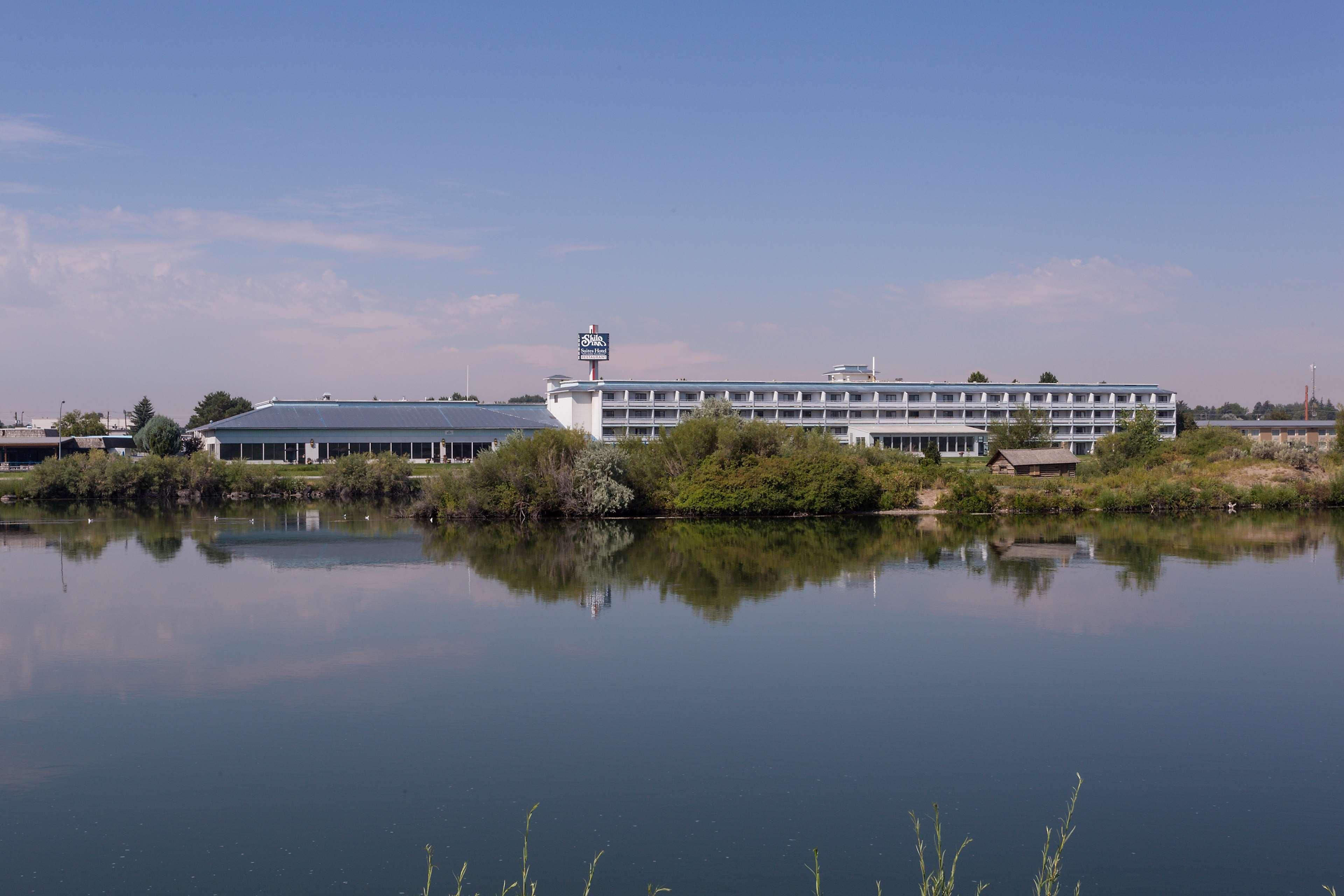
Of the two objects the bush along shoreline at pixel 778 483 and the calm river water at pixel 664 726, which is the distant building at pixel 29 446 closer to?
the bush along shoreline at pixel 778 483

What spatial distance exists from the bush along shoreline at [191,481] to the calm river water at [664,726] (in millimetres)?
23942

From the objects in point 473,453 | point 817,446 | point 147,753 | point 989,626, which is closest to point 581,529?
point 817,446

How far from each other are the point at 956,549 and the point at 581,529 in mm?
13060

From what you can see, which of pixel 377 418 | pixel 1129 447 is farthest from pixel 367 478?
pixel 1129 447

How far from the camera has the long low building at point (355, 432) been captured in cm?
6419

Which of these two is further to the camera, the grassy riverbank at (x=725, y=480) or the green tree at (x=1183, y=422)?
the green tree at (x=1183, y=422)

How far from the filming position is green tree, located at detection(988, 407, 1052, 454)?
64.8m

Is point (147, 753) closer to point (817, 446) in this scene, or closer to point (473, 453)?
point (817, 446)

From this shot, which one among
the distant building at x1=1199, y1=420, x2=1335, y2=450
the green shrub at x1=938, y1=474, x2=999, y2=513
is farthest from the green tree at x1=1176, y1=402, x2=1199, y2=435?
the green shrub at x1=938, y1=474, x2=999, y2=513

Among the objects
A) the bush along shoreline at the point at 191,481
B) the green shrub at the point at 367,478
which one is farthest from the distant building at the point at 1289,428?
the bush along shoreline at the point at 191,481

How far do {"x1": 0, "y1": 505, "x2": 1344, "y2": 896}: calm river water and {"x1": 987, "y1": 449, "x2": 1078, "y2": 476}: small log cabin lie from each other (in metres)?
25.5

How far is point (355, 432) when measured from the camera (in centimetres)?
6606

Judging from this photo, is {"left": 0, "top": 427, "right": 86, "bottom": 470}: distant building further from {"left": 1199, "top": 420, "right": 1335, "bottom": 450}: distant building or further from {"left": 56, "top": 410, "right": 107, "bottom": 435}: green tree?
{"left": 1199, "top": 420, "right": 1335, "bottom": 450}: distant building

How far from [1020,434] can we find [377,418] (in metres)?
41.2
